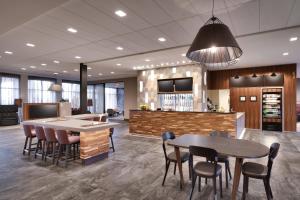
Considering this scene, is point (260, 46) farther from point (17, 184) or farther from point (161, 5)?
point (17, 184)

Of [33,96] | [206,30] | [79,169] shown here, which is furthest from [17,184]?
[33,96]

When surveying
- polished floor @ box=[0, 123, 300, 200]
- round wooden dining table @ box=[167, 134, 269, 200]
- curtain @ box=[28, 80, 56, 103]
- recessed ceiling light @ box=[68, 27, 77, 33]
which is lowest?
polished floor @ box=[0, 123, 300, 200]

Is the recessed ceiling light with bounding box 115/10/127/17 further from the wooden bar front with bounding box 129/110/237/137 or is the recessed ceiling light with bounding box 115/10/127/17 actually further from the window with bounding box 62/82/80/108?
the window with bounding box 62/82/80/108

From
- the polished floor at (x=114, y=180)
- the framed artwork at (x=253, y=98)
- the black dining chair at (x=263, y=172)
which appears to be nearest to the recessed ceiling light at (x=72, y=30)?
the polished floor at (x=114, y=180)

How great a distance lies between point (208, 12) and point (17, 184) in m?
4.85

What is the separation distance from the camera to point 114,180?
3.46 metres

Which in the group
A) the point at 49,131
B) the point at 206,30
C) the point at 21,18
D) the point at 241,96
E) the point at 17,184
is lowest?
the point at 17,184

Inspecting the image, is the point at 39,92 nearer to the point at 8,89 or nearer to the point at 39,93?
the point at 39,93

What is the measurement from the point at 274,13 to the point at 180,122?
4313 millimetres

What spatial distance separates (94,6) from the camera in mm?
3334

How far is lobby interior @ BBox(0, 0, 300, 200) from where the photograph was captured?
116 inches

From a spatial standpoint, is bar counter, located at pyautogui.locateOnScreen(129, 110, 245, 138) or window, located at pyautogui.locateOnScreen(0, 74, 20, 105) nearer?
bar counter, located at pyautogui.locateOnScreen(129, 110, 245, 138)

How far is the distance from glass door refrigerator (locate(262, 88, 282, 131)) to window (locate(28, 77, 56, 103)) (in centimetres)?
1394

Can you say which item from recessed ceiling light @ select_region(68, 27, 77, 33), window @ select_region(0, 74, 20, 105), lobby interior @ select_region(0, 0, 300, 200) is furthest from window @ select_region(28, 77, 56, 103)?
recessed ceiling light @ select_region(68, 27, 77, 33)
